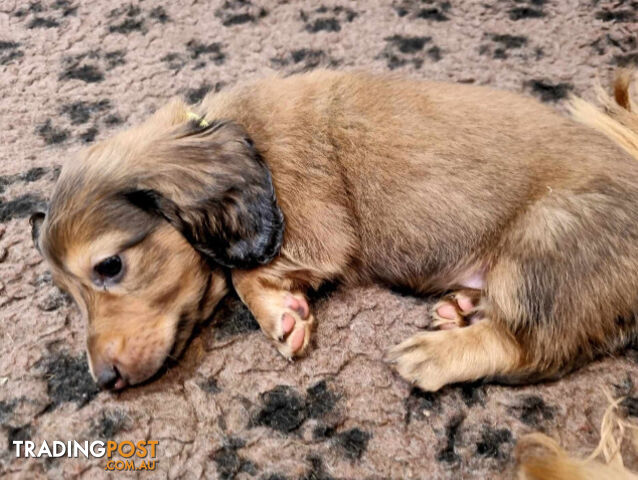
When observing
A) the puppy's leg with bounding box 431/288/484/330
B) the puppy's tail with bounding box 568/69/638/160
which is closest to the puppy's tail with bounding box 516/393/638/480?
the puppy's leg with bounding box 431/288/484/330

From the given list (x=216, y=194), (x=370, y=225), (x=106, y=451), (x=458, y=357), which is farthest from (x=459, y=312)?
(x=106, y=451)

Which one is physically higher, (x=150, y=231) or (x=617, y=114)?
(x=617, y=114)

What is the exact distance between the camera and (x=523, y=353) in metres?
1.42

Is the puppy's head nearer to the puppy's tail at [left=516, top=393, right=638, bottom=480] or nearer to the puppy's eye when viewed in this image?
the puppy's eye

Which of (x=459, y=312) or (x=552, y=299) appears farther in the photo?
(x=459, y=312)

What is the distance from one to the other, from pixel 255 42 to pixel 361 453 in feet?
6.12

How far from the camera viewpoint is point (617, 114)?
1.74 meters

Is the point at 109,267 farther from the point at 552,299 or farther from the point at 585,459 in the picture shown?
the point at 585,459

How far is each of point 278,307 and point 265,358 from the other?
134 mm

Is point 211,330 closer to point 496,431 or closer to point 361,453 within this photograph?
point 361,453

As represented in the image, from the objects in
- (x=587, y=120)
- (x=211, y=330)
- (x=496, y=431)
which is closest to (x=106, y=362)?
(x=211, y=330)

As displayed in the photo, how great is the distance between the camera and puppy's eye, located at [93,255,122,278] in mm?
1361

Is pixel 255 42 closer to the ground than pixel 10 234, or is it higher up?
higher up

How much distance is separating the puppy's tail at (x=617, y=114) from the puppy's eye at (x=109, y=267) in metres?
1.32
